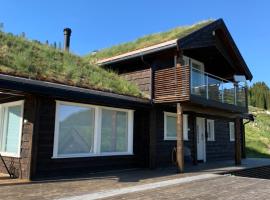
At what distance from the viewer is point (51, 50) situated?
566 inches

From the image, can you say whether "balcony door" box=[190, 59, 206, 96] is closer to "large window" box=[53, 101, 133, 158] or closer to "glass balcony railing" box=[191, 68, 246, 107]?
"glass balcony railing" box=[191, 68, 246, 107]

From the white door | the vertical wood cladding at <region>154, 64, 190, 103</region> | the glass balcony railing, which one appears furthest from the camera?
the white door

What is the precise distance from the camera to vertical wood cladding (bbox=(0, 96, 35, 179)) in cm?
953

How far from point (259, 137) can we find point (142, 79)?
21.7 m

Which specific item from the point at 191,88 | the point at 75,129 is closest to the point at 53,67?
the point at 75,129

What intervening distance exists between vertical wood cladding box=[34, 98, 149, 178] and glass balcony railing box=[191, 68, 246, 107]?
8.01 ft

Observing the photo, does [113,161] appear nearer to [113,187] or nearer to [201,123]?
[113,187]

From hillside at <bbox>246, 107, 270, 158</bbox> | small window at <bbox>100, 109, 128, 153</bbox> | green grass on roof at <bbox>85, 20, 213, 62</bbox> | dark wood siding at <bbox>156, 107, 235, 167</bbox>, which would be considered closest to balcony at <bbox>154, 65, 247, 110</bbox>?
dark wood siding at <bbox>156, 107, 235, 167</bbox>

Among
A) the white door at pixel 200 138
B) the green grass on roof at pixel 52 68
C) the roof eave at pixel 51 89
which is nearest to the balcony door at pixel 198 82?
the green grass on roof at pixel 52 68

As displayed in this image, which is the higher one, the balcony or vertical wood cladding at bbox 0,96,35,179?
the balcony

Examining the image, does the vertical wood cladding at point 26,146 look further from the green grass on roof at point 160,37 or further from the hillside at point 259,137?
the hillside at point 259,137

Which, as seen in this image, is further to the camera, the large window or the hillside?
the hillside

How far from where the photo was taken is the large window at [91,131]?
1055 cm

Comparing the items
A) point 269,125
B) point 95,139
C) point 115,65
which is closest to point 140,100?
point 95,139
